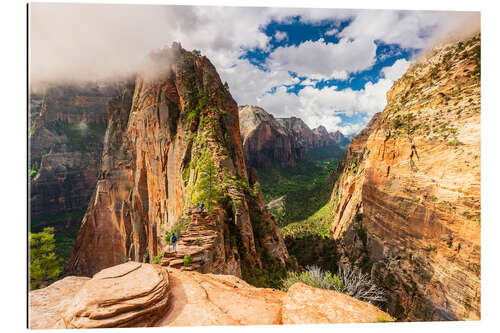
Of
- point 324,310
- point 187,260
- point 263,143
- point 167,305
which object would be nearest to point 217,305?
point 167,305

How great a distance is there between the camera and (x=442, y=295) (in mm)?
6707

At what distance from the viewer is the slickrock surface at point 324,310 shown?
310cm

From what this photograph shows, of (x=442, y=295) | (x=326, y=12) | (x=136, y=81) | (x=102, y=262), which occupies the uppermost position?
(x=136, y=81)

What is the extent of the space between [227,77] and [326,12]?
11.7 feet

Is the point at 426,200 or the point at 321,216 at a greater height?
the point at 426,200

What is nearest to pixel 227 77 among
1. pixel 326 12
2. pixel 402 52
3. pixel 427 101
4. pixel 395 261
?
pixel 326 12

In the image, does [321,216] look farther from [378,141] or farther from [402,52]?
[402,52]

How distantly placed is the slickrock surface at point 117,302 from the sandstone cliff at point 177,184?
2.36 metres

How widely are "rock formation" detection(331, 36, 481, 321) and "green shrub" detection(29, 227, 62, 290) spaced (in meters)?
10.3

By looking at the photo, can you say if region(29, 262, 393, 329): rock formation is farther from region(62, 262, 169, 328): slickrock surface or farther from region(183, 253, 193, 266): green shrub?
region(183, 253, 193, 266): green shrub

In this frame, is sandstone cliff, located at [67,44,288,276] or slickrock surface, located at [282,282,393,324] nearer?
slickrock surface, located at [282,282,393,324]

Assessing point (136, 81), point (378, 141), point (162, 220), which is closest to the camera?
point (378, 141)

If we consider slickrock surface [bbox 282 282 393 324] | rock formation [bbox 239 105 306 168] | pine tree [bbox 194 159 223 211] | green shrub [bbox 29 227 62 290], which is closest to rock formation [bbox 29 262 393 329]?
slickrock surface [bbox 282 282 393 324]

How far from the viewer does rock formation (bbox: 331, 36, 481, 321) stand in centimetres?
594
